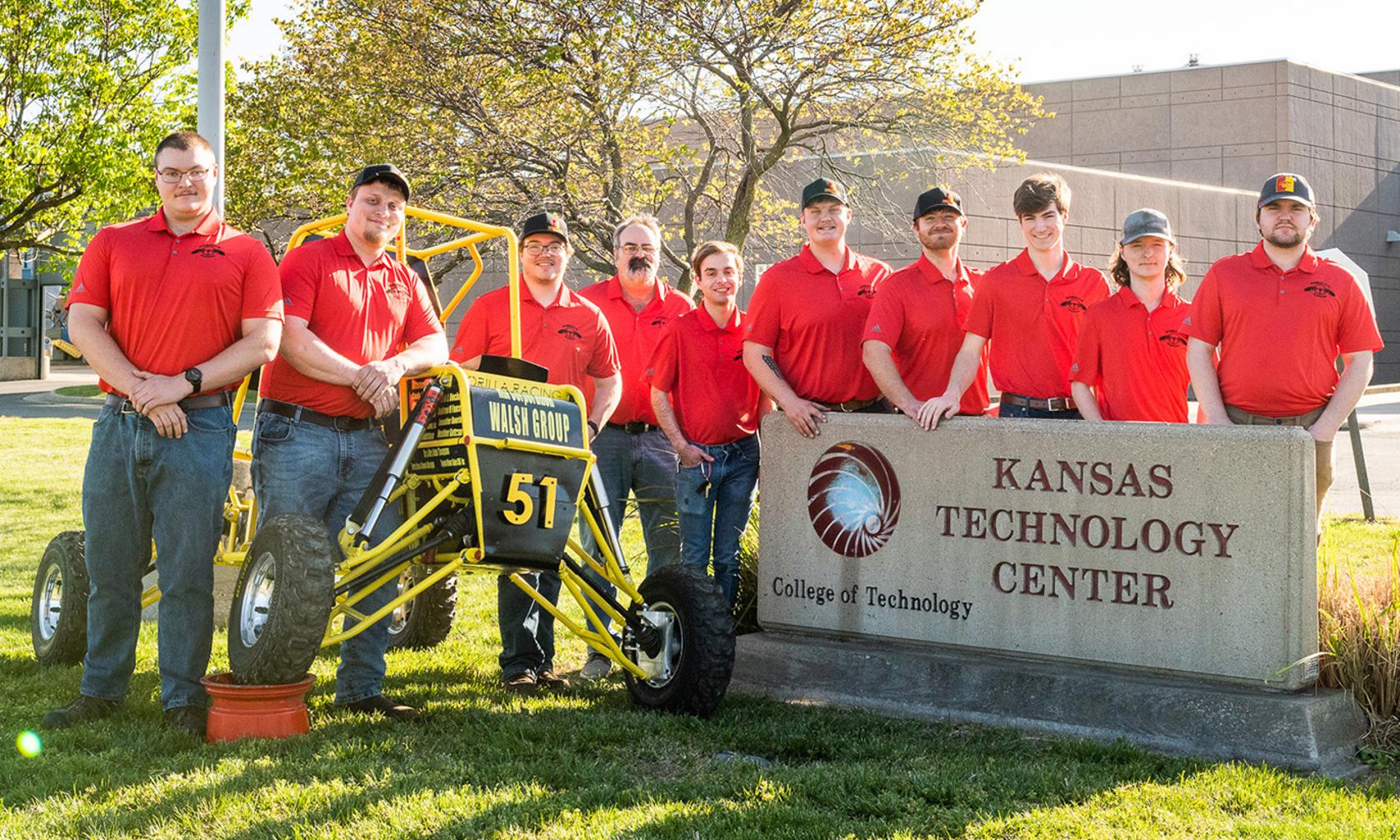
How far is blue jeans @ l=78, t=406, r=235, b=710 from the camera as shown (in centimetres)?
561

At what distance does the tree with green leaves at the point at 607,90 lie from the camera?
16.5 metres

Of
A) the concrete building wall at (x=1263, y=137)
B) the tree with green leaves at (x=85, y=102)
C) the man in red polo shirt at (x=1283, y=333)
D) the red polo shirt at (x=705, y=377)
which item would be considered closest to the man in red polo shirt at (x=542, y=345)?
the red polo shirt at (x=705, y=377)

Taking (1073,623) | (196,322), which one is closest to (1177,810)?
(1073,623)

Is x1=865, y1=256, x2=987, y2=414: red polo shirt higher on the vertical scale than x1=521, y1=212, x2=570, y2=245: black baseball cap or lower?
lower

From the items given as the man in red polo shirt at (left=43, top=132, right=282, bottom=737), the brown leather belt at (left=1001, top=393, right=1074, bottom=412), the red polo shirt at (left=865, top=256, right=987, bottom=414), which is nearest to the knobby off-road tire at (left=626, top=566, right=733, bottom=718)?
the red polo shirt at (left=865, top=256, right=987, bottom=414)

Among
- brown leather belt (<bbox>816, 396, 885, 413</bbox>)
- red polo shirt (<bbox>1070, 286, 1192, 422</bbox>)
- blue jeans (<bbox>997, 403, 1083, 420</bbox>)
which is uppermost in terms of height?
red polo shirt (<bbox>1070, 286, 1192, 422</bbox>)

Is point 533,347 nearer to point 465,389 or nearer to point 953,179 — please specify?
point 465,389

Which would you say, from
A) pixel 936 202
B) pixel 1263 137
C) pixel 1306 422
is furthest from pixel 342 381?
pixel 1263 137

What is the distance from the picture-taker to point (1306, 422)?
20.2 feet

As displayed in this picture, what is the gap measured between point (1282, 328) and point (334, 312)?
394cm

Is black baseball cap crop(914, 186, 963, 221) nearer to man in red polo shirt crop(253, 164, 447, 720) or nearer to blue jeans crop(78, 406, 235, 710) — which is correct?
man in red polo shirt crop(253, 164, 447, 720)

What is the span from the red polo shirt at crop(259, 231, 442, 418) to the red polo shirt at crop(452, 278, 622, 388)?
0.96 m

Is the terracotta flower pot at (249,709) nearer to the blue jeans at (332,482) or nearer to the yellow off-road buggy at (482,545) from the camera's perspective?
the yellow off-road buggy at (482,545)

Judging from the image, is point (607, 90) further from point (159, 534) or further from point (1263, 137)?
point (1263, 137)
